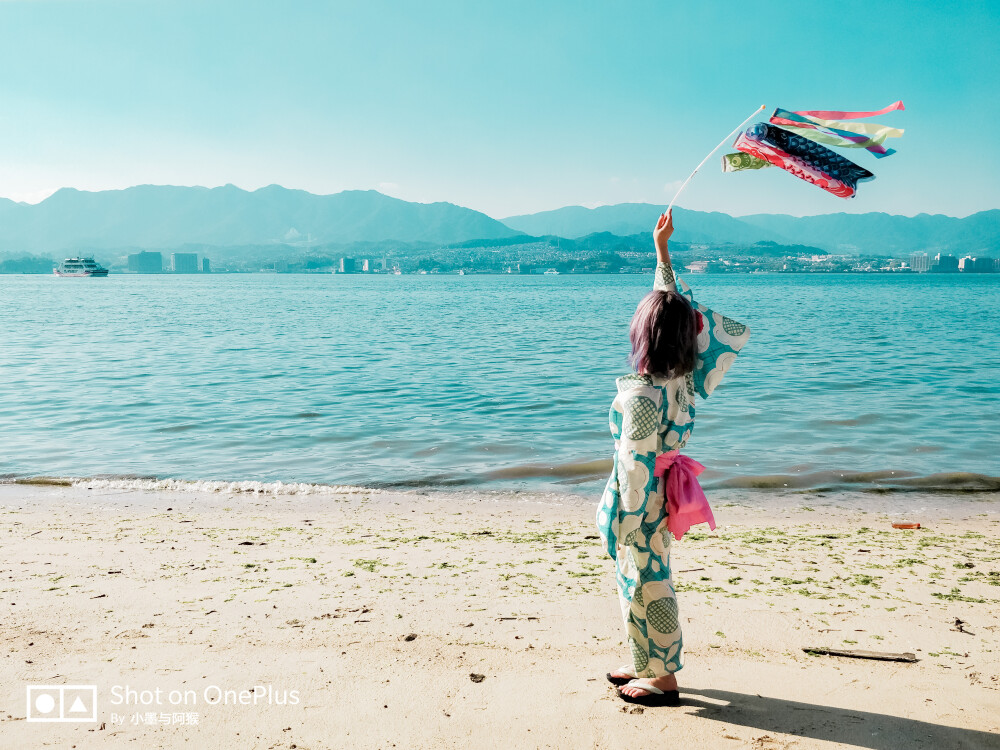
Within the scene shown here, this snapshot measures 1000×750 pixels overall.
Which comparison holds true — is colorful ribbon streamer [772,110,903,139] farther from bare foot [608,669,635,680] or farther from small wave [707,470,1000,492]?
small wave [707,470,1000,492]

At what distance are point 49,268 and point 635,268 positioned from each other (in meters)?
157

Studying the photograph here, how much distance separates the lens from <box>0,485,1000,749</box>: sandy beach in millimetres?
3775

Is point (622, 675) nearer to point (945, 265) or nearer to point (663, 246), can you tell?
point (663, 246)

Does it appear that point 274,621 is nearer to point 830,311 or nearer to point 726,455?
point 726,455

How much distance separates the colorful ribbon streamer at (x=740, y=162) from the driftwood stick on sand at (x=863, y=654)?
3005mm

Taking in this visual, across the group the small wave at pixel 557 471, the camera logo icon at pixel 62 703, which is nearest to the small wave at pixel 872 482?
the small wave at pixel 557 471

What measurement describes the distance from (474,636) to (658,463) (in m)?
1.98

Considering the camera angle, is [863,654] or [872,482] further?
[872,482]

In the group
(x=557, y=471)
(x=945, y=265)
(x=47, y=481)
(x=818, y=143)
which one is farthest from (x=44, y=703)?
(x=945, y=265)

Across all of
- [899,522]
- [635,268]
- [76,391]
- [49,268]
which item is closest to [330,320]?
[76,391]

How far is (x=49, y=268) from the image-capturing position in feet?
654

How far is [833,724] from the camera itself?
3.75 meters

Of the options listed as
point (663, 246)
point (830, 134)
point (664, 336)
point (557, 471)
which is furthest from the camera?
point (557, 471)

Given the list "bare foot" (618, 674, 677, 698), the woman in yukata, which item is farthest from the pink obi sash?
"bare foot" (618, 674, 677, 698)
